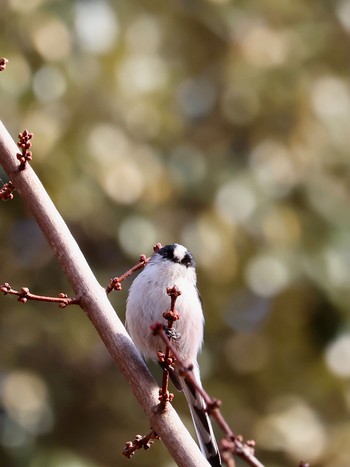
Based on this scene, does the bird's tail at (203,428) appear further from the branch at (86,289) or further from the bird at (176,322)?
the branch at (86,289)

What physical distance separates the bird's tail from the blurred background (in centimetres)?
199

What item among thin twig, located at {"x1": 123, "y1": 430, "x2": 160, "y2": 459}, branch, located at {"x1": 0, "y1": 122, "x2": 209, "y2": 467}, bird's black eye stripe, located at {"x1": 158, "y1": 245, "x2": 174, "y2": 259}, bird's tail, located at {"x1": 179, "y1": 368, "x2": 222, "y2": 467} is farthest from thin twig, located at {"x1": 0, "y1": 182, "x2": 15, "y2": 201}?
bird's black eye stripe, located at {"x1": 158, "y1": 245, "x2": 174, "y2": 259}

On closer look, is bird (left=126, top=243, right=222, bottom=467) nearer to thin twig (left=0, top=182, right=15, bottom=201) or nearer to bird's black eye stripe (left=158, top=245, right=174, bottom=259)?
bird's black eye stripe (left=158, top=245, right=174, bottom=259)

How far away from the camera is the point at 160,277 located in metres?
3.74

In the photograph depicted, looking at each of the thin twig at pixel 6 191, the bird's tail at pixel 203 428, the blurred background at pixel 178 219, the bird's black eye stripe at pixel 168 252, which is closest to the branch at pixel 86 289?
the thin twig at pixel 6 191

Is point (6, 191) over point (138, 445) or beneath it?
over

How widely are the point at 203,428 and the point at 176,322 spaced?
1.42 ft

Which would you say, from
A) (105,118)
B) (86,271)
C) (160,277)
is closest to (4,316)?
(105,118)

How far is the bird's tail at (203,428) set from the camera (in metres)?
3.24

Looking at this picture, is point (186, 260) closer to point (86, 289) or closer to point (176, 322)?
point (176, 322)

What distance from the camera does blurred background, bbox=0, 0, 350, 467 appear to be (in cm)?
575

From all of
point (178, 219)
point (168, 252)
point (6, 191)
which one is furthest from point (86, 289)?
point (178, 219)

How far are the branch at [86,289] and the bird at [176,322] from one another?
31.5 inches

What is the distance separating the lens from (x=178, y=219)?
6.34 meters
